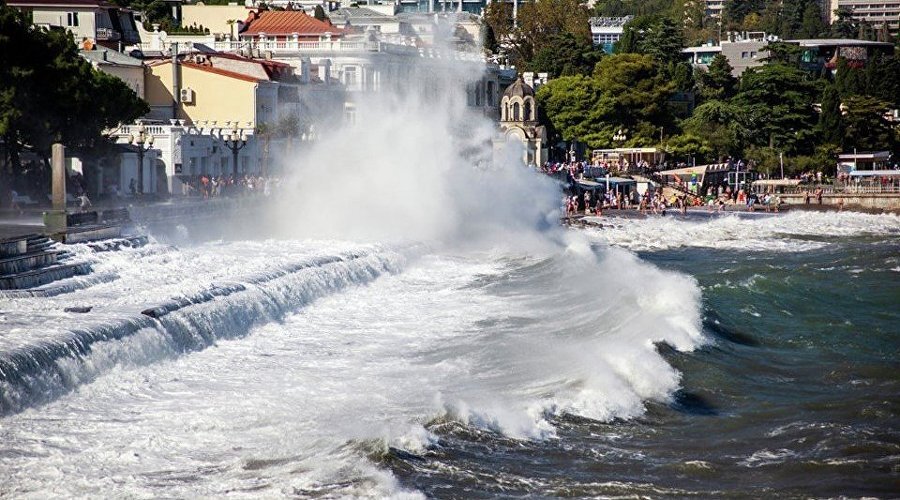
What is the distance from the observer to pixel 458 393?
898 inches

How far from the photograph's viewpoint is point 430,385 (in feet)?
77.1

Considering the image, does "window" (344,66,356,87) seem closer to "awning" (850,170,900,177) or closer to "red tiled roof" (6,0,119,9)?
"red tiled roof" (6,0,119,9)

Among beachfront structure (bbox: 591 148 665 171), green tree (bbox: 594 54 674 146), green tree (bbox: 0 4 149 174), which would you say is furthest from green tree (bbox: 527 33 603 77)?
green tree (bbox: 0 4 149 174)

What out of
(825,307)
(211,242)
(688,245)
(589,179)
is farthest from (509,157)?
(825,307)

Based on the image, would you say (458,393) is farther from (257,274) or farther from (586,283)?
(586,283)

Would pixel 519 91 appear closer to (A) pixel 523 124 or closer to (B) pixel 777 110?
(A) pixel 523 124

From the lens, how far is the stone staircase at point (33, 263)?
1109 inches

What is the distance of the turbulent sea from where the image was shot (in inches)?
716

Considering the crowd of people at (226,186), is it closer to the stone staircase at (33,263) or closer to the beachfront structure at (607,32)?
the stone staircase at (33,263)

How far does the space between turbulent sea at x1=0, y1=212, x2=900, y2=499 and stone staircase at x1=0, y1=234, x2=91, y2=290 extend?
0.71 meters

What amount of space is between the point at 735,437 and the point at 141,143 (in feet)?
100

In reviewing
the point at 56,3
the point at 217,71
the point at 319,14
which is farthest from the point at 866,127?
the point at 56,3

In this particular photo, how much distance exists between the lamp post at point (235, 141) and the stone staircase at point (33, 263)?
25103 millimetres

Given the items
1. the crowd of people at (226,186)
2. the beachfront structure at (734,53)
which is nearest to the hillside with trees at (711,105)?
the beachfront structure at (734,53)
